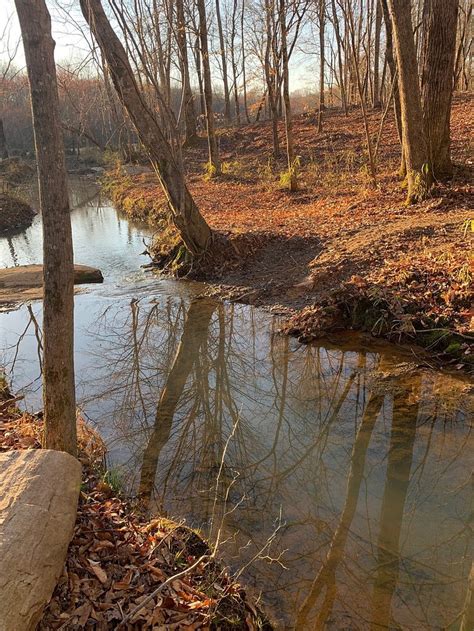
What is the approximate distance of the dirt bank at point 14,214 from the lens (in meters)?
18.0

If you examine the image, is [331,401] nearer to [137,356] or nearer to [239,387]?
[239,387]

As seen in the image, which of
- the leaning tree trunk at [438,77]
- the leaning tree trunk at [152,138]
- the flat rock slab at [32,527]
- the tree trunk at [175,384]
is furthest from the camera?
the leaning tree trunk at [438,77]

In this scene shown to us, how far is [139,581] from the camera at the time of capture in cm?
289

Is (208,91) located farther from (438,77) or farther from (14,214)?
(438,77)

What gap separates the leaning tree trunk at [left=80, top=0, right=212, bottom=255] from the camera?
8148 millimetres

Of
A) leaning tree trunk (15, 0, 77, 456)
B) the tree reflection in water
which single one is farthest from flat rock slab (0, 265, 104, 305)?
leaning tree trunk (15, 0, 77, 456)

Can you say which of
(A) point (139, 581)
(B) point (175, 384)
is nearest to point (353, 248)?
(B) point (175, 384)

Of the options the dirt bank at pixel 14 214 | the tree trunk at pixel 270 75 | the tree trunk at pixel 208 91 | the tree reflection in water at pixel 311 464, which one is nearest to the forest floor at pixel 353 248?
the tree reflection in water at pixel 311 464

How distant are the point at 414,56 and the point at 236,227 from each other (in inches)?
184

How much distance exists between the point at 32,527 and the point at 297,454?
2.58m

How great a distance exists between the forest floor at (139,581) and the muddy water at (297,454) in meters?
0.26

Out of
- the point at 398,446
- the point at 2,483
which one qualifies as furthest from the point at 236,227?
the point at 2,483

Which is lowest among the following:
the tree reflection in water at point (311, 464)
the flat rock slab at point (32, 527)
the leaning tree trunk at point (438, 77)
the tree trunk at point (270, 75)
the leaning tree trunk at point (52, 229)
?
the tree reflection in water at point (311, 464)

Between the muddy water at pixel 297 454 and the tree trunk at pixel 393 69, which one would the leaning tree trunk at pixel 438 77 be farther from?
the muddy water at pixel 297 454
